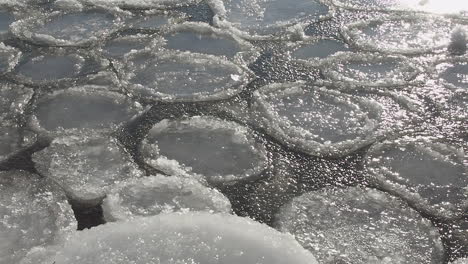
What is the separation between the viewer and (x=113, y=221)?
1.89 m

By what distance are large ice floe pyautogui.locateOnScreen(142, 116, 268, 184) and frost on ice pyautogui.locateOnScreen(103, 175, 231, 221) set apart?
0.36 feet

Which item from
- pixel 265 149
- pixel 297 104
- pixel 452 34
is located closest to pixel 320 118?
pixel 297 104

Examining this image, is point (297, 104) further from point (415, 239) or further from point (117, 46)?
point (117, 46)

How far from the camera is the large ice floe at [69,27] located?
11.0 feet

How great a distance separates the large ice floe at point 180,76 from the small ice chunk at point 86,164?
47cm

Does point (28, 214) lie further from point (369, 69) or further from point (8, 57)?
point (369, 69)

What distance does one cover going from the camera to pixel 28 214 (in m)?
1.94

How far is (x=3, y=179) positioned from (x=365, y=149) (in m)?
1.54

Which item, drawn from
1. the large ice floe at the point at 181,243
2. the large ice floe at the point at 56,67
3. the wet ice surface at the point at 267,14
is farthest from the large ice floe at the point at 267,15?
the large ice floe at the point at 181,243

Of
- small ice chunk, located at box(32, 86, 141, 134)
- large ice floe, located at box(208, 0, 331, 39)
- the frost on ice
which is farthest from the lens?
large ice floe, located at box(208, 0, 331, 39)

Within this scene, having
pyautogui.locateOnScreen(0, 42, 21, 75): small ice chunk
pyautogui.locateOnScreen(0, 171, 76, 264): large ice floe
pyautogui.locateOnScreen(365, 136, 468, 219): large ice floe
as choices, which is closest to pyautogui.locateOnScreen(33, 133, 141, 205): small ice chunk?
pyautogui.locateOnScreen(0, 171, 76, 264): large ice floe

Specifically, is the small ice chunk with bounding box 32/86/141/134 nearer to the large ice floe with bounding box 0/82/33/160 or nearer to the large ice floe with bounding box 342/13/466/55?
the large ice floe with bounding box 0/82/33/160

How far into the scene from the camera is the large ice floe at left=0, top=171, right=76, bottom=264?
5.89ft

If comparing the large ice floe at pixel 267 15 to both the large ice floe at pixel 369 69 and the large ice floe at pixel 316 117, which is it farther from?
the large ice floe at pixel 316 117
